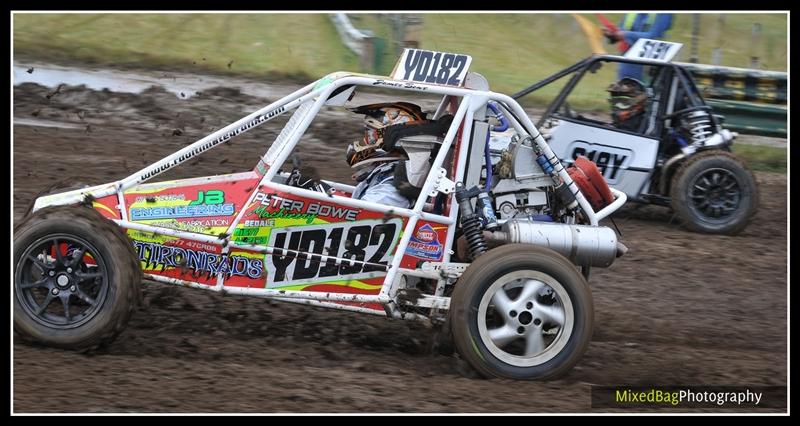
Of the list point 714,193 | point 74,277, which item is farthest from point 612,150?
point 74,277

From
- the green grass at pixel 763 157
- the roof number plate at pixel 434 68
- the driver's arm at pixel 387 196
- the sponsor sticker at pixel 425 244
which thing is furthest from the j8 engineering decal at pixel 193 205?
the green grass at pixel 763 157

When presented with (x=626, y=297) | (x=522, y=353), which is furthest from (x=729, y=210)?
(x=522, y=353)

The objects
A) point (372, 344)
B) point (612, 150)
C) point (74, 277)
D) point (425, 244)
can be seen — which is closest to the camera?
point (74, 277)

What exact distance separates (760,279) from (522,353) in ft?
12.0

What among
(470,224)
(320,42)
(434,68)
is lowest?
(470,224)

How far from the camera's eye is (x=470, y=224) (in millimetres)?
5477

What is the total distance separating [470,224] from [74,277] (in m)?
2.09

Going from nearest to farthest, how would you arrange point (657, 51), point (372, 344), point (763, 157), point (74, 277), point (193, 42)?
point (74, 277) < point (372, 344) < point (657, 51) < point (763, 157) < point (193, 42)

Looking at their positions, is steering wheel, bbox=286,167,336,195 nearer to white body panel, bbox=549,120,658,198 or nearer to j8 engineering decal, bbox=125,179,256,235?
j8 engineering decal, bbox=125,179,256,235

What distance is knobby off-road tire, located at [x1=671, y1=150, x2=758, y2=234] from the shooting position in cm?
934

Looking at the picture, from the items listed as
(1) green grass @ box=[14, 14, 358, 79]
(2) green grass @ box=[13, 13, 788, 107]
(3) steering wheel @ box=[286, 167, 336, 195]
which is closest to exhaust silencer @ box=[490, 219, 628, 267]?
(3) steering wheel @ box=[286, 167, 336, 195]

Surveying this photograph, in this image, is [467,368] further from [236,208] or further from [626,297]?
[626,297]

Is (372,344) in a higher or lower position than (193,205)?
lower

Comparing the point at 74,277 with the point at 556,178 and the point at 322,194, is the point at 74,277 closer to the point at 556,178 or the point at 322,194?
the point at 322,194
